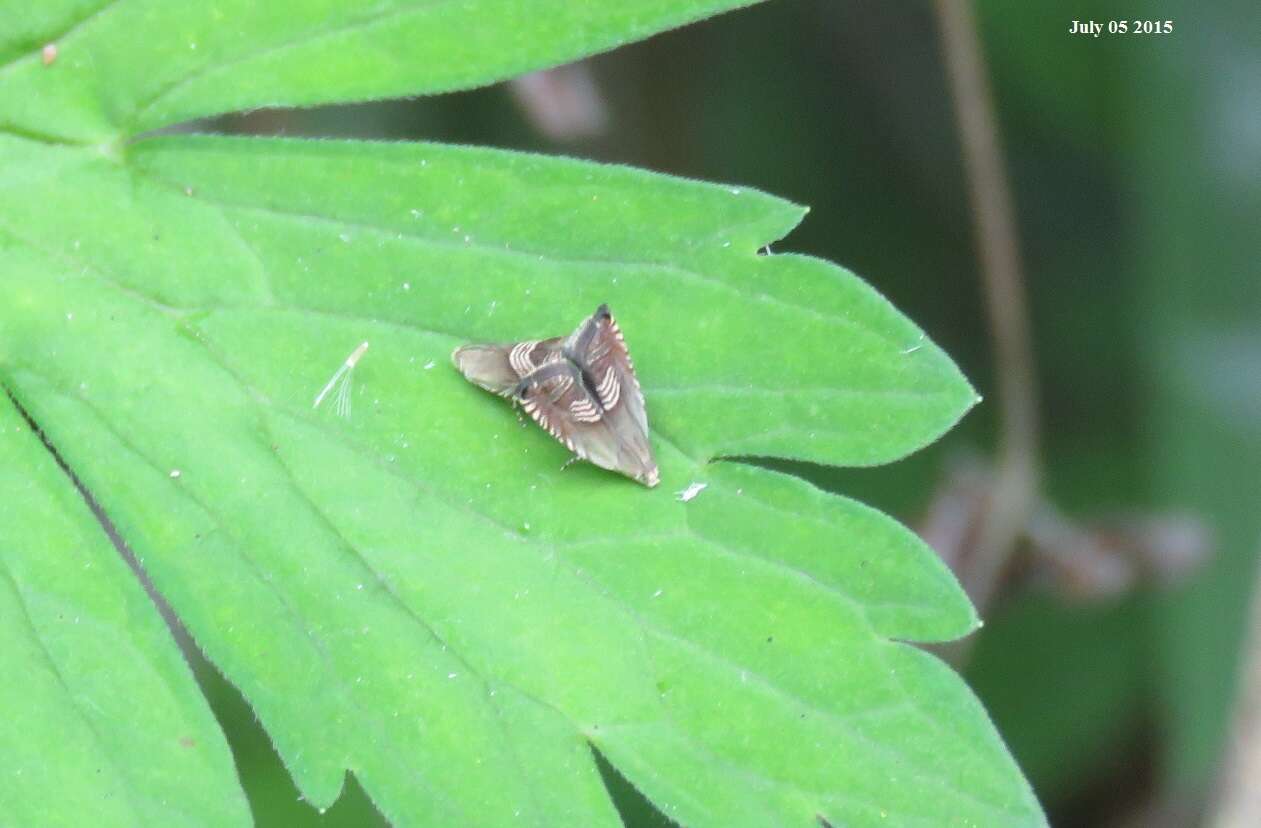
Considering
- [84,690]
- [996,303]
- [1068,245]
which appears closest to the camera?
[84,690]

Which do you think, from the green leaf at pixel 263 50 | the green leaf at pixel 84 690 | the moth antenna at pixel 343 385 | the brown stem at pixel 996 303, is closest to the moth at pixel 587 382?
the moth antenna at pixel 343 385

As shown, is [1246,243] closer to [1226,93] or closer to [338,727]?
[1226,93]

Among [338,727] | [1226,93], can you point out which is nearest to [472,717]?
[338,727]

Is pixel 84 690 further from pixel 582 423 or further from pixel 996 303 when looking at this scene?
pixel 996 303

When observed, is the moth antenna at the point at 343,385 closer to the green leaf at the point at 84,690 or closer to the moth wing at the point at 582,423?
the moth wing at the point at 582,423

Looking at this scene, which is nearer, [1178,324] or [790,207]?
[790,207]

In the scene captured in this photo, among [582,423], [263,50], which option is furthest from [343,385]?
[263,50]
